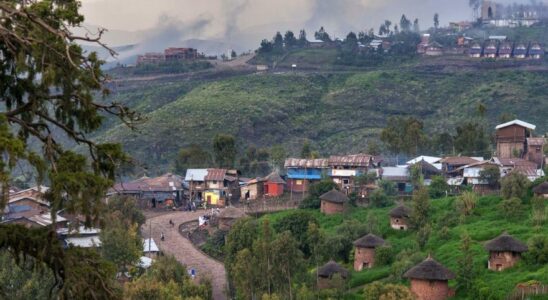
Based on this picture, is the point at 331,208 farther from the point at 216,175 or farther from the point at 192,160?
the point at 192,160

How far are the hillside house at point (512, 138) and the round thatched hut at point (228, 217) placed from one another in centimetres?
1548

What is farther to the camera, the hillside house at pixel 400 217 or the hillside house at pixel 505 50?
the hillside house at pixel 505 50

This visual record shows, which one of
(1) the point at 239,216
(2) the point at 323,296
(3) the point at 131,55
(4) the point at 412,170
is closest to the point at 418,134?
(4) the point at 412,170

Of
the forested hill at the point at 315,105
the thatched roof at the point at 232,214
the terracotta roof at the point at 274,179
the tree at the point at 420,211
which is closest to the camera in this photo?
the tree at the point at 420,211

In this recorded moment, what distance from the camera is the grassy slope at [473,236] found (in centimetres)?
3231

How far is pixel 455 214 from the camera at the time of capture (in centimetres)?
4131

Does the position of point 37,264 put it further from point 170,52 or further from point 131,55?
point 131,55

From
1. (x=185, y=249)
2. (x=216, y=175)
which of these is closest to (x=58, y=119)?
(x=185, y=249)

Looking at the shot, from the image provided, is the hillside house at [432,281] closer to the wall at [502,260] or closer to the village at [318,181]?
the wall at [502,260]

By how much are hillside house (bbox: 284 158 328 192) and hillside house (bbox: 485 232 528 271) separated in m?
21.7

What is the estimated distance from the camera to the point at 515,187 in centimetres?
4144

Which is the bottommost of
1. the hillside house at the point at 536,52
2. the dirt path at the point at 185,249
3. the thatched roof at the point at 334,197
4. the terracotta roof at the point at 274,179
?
the dirt path at the point at 185,249

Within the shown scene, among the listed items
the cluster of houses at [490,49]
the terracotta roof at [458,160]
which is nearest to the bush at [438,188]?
the terracotta roof at [458,160]

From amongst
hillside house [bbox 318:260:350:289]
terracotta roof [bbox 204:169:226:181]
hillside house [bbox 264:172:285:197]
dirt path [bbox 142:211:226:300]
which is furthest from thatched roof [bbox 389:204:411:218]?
terracotta roof [bbox 204:169:226:181]
